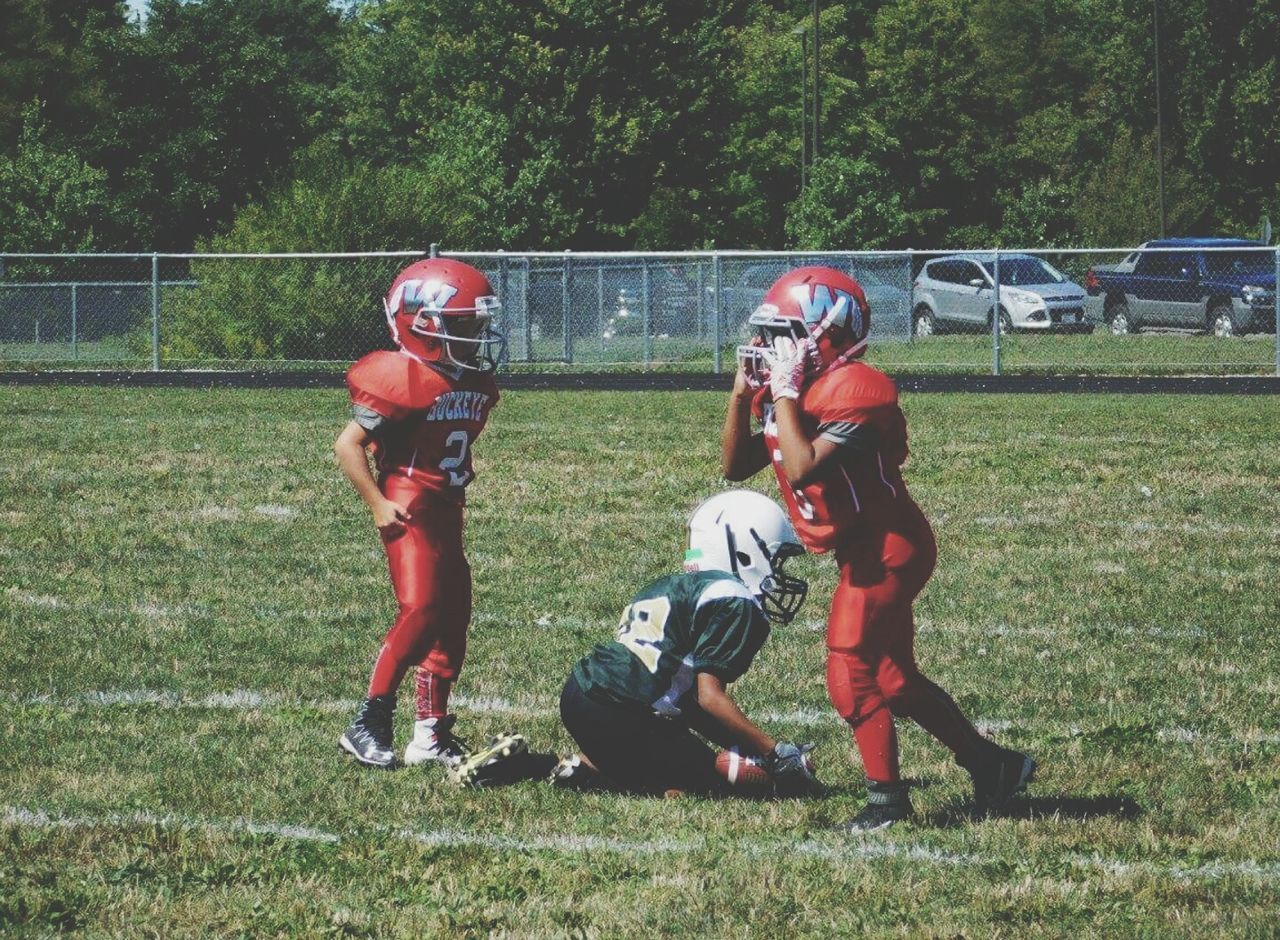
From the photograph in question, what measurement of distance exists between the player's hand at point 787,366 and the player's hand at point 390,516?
4.45 feet

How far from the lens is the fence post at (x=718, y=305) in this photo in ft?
82.0

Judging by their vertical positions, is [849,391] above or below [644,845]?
above

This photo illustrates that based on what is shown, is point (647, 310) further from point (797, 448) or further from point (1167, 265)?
point (797, 448)

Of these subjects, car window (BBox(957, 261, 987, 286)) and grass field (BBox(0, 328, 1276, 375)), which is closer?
grass field (BBox(0, 328, 1276, 375))

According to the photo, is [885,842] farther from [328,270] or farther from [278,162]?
[278,162]

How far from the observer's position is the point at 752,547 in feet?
17.7

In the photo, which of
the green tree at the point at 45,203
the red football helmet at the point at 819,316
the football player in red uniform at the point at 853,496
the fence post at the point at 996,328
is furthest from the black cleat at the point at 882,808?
the green tree at the point at 45,203

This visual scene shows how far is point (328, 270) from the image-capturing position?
2564 centimetres

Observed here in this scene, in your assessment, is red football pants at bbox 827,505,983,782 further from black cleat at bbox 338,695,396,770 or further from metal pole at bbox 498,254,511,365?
metal pole at bbox 498,254,511,365

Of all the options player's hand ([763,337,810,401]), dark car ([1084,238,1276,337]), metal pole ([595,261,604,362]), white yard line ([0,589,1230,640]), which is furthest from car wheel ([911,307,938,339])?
player's hand ([763,337,810,401])

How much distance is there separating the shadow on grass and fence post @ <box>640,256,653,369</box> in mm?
Answer: 20623

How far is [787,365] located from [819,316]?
164mm

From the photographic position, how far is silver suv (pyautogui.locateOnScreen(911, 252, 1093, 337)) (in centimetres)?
2645

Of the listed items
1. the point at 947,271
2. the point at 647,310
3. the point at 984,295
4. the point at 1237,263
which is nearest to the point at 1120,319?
the point at 1237,263
